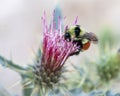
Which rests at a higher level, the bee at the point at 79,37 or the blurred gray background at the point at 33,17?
the bee at the point at 79,37

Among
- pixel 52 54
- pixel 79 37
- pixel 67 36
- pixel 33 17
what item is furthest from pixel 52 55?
pixel 33 17

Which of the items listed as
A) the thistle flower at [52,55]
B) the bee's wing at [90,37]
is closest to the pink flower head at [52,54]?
the thistle flower at [52,55]

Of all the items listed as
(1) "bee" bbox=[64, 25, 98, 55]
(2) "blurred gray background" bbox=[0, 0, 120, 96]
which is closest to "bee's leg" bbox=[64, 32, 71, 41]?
(1) "bee" bbox=[64, 25, 98, 55]

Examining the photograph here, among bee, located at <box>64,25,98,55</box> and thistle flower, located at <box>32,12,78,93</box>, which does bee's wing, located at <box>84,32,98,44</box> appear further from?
thistle flower, located at <box>32,12,78,93</box>

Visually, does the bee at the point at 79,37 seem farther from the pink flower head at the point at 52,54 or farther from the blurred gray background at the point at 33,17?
the blurred gray background at the point at 33,17

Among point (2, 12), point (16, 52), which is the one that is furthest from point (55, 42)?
point (2, 12)

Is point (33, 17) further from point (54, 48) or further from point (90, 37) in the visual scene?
point (54, 48)

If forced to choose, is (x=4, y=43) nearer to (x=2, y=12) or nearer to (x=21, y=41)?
(x=21, y=41)
